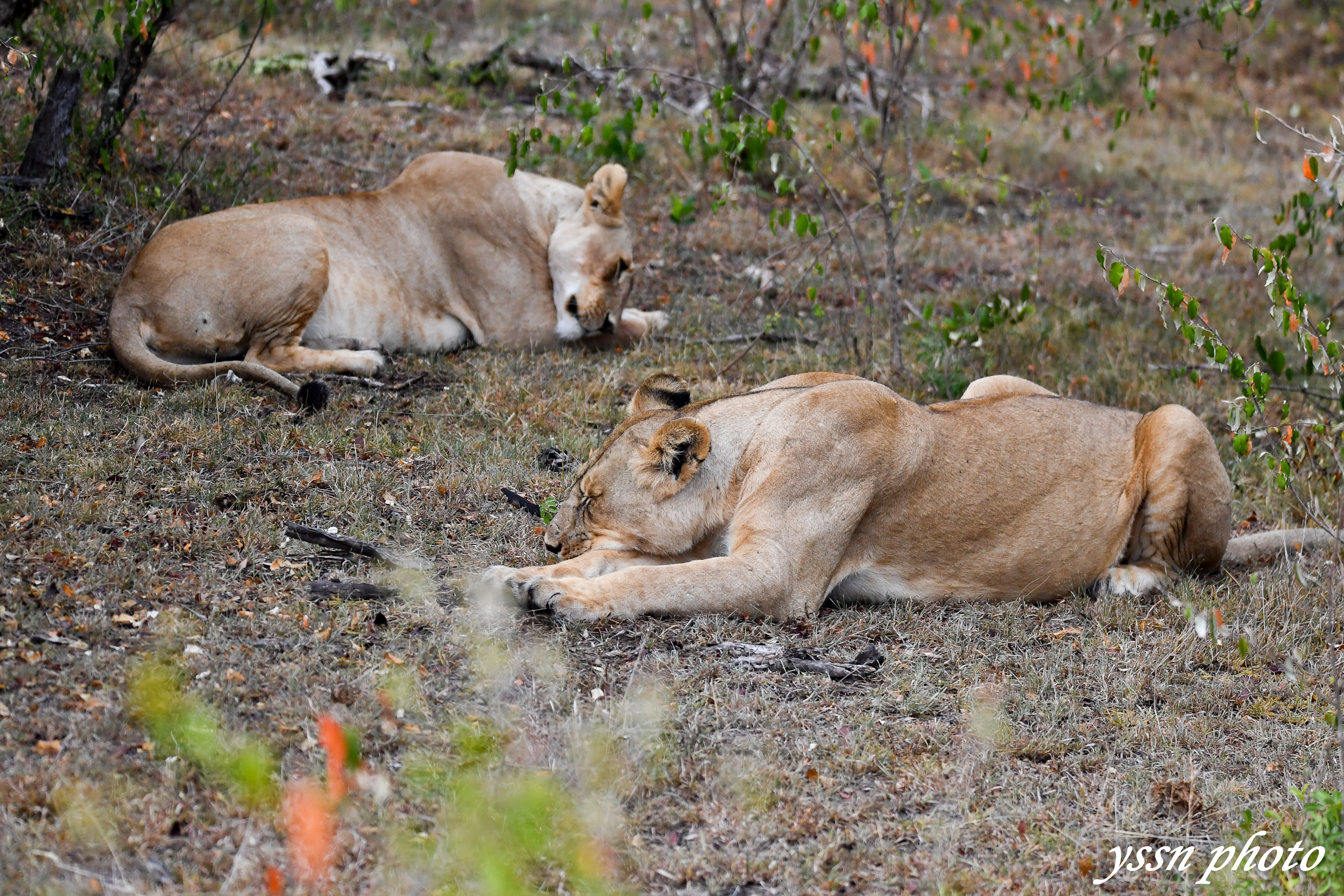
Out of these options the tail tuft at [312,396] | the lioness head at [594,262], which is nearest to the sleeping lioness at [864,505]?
the tail tuft at [312,396]

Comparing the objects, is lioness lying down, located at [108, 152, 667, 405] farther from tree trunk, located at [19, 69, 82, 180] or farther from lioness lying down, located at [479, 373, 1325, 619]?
lioness lying down, located at [479, 373, 1325, 619]

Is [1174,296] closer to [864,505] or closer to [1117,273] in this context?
[1117,273]

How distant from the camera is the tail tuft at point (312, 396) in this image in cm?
584

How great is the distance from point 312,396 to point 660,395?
6.18 ft

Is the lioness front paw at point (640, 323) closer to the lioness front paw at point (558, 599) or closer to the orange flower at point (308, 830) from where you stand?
the lioness front paw at point (558, 599)

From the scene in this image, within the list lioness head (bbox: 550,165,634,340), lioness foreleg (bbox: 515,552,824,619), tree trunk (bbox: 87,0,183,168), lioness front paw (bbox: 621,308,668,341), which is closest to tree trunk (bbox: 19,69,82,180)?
tree trunk (bbox: 87,0,183,168)

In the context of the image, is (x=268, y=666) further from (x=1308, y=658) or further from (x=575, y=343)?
(x=575, y=343)

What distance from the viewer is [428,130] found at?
10.2 meters

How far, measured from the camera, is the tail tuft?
5840 millimetres

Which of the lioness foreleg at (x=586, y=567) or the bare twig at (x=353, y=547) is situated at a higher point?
the lioness foreleg at (x=586, y=567)

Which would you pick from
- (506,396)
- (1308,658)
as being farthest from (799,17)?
(1308,658)

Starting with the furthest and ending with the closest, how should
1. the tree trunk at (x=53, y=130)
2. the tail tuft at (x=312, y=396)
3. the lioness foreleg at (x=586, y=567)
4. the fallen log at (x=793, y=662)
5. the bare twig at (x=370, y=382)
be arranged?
the tree trunk at (x=53, y=130) → the bare twig at (x=370, y=382) → the tail tuft at (x=312, y=396) → the lioness foreleg at (x=586, y=567) → the fallen log at (x=793, y=662)

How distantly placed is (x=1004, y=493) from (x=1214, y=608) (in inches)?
35.0

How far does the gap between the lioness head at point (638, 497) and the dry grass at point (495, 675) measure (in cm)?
24
